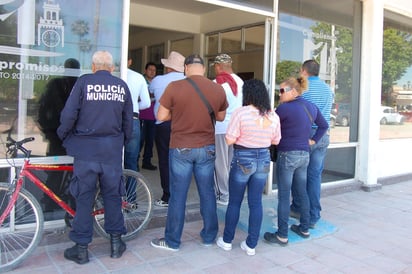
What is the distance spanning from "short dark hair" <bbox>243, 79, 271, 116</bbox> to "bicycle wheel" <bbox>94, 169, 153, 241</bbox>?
1300mm

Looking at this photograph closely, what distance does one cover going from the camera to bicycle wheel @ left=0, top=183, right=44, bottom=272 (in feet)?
11.1

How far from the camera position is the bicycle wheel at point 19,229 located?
338 centimetres

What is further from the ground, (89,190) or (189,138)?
(189,138)

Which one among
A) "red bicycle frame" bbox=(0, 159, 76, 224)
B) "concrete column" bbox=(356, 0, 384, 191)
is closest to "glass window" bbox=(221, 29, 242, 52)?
"concrete column" bbox=(356, 0, 384, 191)

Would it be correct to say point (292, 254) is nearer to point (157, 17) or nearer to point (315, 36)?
point (315, 36)

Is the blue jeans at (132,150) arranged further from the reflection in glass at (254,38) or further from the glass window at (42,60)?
the reflection in glass at (254,38)

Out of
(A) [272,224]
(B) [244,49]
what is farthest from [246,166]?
(B) [244,49]

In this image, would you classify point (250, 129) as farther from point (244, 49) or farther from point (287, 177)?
point (244, 49)

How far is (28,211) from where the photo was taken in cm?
369

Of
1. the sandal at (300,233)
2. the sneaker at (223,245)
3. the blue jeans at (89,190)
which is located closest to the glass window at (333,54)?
the sandal at (300,233)

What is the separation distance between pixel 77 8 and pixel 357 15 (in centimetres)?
469

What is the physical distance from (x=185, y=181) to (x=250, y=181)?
1.93 ft

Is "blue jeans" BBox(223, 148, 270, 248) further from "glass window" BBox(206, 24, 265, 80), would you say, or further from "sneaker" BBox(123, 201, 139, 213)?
"glass window" BBox(206, 24, 265, 80)

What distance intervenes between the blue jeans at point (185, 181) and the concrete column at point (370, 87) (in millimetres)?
3873
